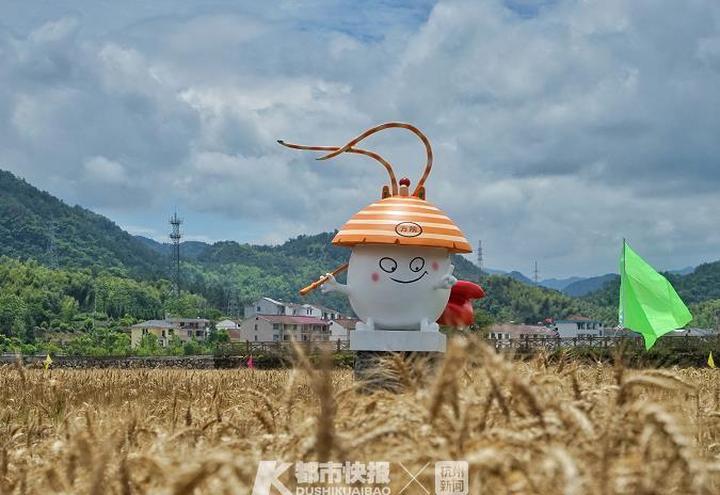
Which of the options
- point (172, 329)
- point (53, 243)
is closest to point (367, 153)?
point (172, 329)

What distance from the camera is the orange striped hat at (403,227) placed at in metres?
9.12

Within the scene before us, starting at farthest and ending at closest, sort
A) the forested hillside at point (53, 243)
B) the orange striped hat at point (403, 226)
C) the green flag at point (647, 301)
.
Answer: the forested hillside at point (53, 243), the green flag at point (647, 301), the orange striped hat at point (403, 226)

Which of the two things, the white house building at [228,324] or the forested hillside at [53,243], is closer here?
the white house building at [228,324]

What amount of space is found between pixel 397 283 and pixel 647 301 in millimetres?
12977

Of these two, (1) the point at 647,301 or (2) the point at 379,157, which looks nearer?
(2) the point at 379,157

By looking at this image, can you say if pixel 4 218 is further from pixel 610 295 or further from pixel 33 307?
pixel 610 295

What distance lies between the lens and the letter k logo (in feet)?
8.41

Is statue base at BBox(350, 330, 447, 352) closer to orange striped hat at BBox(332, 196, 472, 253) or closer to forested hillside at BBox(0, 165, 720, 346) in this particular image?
orange striped hat at BBox(332, 196, 472, 253)

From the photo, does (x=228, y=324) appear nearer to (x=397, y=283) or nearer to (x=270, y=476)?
(x=397, y=283)

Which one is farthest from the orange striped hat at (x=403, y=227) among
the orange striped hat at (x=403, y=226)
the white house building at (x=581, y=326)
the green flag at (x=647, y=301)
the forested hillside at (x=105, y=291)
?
the white house building at (x=581, y=326)

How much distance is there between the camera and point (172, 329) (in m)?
110

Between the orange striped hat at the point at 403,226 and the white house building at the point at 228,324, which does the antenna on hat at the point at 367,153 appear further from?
the white house building at the point at 228,324

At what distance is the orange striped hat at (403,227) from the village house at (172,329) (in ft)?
307

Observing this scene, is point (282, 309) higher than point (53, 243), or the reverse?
point (53, 243)
